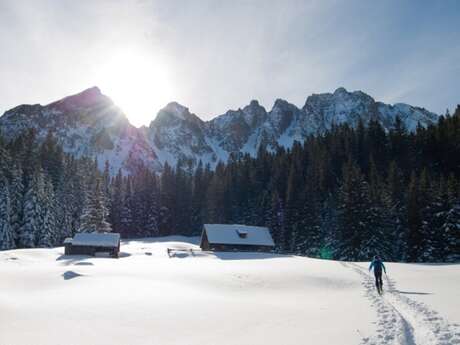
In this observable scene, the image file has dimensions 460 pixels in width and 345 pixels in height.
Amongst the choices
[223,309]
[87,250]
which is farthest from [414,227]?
[87,250]

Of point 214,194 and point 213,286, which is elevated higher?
point 214,194

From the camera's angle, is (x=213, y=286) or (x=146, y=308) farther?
(x=213, y=286)

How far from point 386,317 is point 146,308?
30.8 feet

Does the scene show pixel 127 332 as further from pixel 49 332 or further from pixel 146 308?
pixel 146 308

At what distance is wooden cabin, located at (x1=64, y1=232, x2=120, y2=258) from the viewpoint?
173 ft

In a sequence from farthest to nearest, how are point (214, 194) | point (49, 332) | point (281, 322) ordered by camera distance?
point (214, 194) < point (281, 322) < point (49, 332)

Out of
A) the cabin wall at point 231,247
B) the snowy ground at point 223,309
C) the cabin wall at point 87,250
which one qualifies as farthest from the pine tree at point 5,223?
the snowy ground at point 223,309

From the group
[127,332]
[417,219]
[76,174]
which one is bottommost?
[127,332]

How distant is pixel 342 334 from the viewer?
11711mm

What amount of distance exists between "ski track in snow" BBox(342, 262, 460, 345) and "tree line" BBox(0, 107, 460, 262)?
1180 inches

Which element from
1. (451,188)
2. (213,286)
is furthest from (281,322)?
(451,188)

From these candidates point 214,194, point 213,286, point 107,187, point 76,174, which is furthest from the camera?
point 107,187

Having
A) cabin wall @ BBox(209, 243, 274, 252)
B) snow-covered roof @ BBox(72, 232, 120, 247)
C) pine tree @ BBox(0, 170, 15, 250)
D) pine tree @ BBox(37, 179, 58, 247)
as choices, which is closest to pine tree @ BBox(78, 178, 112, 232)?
pine tree @ BBox(37, 179, 58, 247)

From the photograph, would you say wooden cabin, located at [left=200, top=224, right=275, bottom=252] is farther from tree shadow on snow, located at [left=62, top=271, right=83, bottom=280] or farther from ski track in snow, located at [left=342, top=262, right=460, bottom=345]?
ski track in snow, located at [left=342, top=262, right=460, bottom=345]
